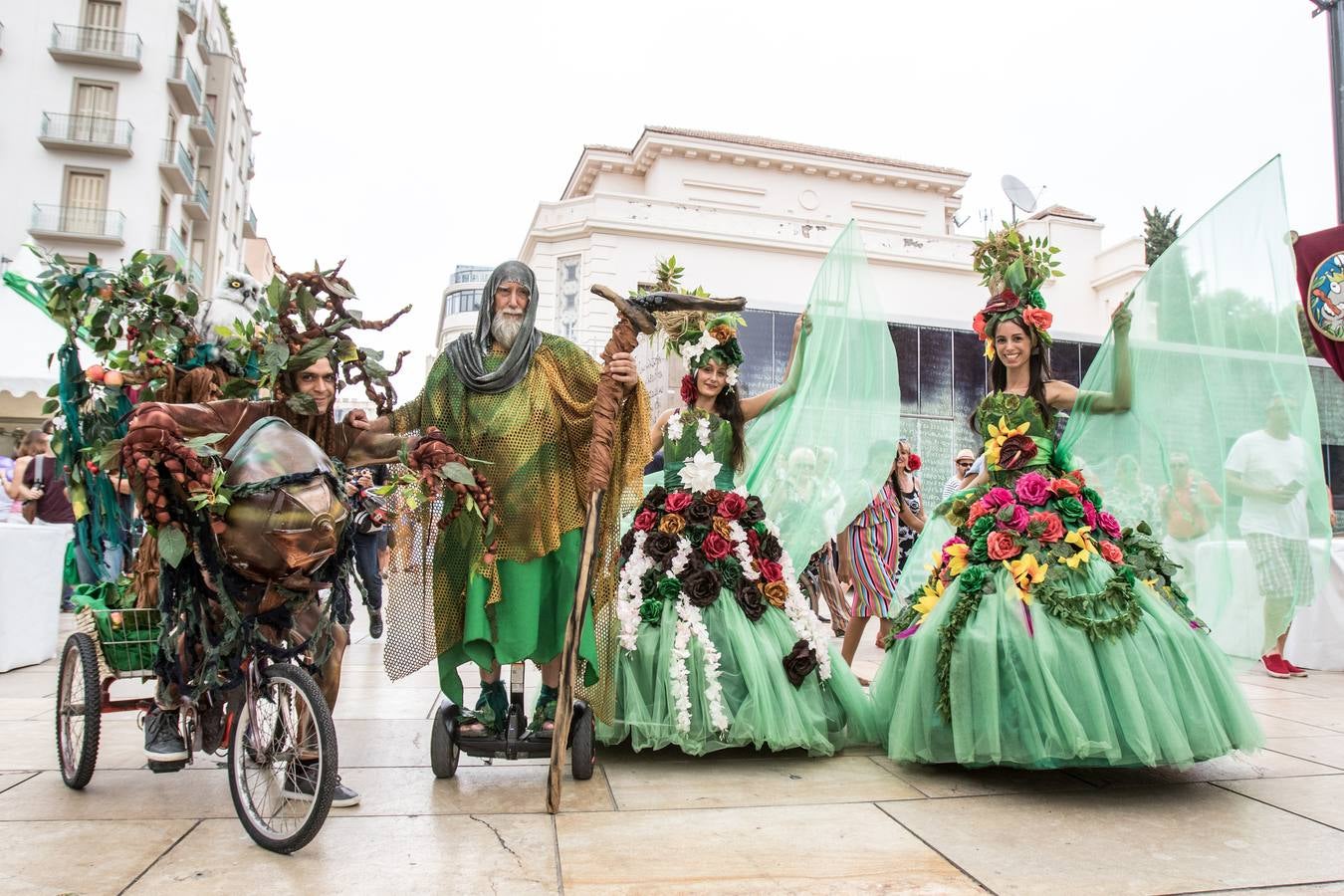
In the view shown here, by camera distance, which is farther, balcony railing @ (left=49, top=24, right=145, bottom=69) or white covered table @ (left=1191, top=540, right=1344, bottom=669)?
balcony railing @ (left=49, top=24, right=145, bottom=69)

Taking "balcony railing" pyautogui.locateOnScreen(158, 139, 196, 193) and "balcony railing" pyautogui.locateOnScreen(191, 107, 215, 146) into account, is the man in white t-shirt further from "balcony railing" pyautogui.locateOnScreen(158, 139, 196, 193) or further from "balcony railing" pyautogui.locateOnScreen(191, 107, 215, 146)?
"balcony railing" pyautogui.locateOnScreen(191, 107, 215, 146)

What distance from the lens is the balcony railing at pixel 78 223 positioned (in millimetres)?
28219

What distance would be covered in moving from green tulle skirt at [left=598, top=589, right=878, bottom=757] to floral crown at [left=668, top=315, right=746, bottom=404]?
1166 millimetres

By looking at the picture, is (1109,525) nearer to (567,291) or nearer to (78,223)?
(567,291)

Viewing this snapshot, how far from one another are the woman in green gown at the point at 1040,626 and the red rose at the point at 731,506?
2.91 ft

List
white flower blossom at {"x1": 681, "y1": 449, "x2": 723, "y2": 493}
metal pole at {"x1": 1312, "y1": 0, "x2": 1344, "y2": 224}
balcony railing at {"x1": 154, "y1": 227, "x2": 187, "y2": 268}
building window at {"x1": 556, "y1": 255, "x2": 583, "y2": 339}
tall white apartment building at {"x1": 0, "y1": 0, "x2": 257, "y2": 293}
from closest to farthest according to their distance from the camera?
white flower blossom at {"x1": 681, "y1": 449, "x2": 723, "y2": 493} < metal pole at {"x1": 1312, "y1": 0, "x2": 1344, "y2": 224} < building window at {"x1": 556, "y1": 255, "x2": 583, "y2": 339} < tall white apartment building at {"x1": 0, "y1": 0, "x2": 257, "y2": 293} < balcony railing at {"x1": 154, "y1": 227, "x2": 187, "y2": 268}

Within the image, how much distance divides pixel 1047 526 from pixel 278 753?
116 inches

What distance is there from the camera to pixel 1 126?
2902 centimetres

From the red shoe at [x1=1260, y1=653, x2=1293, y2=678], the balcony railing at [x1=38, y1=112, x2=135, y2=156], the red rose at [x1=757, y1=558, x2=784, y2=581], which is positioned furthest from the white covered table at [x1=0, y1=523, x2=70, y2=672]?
the balcony railing at [x1=38, y1=112, x2=135, y2=156]

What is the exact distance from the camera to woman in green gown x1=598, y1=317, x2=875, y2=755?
3938 mm

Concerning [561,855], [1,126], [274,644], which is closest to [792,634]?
[561,855]

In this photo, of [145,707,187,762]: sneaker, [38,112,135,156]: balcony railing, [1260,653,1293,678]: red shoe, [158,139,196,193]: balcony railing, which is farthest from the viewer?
[158,139,196,193]: balcony railing

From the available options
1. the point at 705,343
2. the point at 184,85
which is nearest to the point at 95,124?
the point at 184,85

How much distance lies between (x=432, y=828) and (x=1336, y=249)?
19.5 ft
